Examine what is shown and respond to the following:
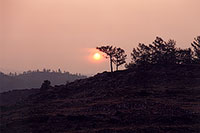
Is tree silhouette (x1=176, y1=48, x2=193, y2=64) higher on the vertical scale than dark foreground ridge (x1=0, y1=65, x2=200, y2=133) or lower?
higher

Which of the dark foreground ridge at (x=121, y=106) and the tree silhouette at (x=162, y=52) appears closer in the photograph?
the dark foreground ridge at (x=121, y=106)

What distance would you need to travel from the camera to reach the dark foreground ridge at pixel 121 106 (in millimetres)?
35500

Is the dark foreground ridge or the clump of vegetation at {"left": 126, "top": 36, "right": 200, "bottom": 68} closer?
the dark foreground ridge

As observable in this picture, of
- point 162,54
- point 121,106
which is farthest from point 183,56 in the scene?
point 121,106

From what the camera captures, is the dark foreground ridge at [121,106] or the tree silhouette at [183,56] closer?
the dark foreground ridge at [121,106]

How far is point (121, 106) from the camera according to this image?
Answer: 43.7 metres

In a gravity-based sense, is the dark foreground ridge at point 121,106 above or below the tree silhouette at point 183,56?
below

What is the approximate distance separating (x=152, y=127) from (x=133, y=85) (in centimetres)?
2763

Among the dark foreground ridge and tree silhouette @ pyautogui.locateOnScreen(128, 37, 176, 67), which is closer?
the dark foreground ridge

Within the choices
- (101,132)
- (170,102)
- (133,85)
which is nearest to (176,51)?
(133,85)

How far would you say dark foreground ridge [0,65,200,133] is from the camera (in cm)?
3550

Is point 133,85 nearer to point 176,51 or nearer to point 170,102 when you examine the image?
point 170,102

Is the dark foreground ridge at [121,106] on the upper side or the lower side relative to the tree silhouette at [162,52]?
lower

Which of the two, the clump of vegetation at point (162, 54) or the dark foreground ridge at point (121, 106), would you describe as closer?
the dark foreground ridge at point (121, 106)
